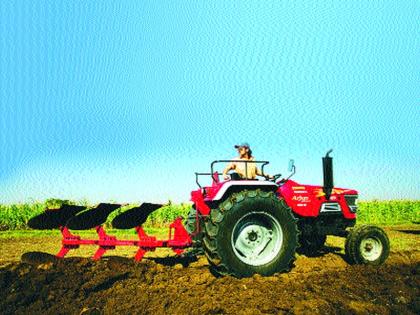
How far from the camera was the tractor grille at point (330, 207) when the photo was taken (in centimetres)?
667

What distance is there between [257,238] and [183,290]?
151 cm

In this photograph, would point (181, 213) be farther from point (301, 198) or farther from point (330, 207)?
point (301, 198)

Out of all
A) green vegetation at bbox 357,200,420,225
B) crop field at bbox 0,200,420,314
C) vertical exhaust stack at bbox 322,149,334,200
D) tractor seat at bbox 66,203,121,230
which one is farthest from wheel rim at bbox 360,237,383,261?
green vegetation at bbox 357,200,420,225

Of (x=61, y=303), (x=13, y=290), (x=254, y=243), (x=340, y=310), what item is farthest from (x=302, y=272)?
(x=13, y=290)

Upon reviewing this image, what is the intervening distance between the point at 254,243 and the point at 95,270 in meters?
2.12

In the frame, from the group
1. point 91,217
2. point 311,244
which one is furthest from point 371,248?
point 91,217

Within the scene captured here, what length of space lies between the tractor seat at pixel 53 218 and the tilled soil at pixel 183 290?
51 centimetres

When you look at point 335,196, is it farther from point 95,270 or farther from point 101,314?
point 101,314

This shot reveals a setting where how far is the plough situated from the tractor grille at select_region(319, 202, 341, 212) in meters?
2.32

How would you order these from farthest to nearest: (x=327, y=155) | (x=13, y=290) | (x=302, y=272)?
1. (x=327, y=155)
2. (x=302, y=272)
3. (x=13, y=290)

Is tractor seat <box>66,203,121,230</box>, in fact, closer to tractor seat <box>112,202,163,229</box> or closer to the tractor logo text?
tractor seat <box>112,202,163,229</box>

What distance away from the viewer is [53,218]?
19.5 ft

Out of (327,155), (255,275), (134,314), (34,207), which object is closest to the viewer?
(134,314)

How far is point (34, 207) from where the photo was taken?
2298 centimetres
